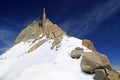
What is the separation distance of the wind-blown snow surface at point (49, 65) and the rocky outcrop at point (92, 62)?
0.75 metres

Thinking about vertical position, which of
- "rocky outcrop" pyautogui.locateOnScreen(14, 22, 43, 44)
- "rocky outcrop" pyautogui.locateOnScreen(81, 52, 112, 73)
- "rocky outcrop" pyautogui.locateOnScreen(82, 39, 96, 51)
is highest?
"rocky outcrop" pyautogui.locateOnScreen(14, 22, 43, 44)

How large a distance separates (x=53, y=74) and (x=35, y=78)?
2.28 meters

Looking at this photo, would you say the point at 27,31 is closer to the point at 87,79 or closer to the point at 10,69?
the point at 10,69

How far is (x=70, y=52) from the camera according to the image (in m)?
29.3

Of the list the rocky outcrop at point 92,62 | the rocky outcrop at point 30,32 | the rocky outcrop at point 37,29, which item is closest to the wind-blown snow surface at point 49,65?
the rocky outcrop at point 92,62

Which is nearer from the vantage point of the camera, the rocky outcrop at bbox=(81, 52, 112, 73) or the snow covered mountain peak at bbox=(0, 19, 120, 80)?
the snow covered mountain peak at bbox=(0, 19, 120, 80)

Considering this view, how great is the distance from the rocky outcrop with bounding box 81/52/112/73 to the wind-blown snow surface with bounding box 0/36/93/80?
2.45 ft

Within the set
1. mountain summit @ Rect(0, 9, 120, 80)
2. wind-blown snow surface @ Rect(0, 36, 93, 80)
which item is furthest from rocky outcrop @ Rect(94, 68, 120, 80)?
wind-blown snow surface @ Rect(0, 36, 93, 80)

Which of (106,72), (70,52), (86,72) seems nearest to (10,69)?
(70,52)

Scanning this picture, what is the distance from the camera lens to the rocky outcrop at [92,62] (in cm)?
2481

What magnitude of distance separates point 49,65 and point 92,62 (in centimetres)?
545

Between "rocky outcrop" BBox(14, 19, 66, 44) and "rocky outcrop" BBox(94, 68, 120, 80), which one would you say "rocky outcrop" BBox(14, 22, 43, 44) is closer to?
"rocky outcrop" BBox(14, 19, 66, 44)

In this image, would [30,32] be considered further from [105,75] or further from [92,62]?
[105,75]

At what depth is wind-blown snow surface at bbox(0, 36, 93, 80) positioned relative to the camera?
935 inches
